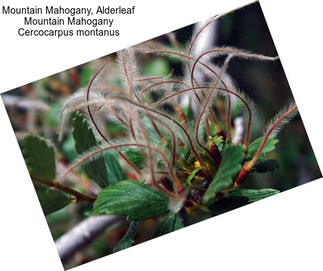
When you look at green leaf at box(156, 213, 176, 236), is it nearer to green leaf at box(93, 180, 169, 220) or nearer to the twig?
green leaf at box(93, 180, 169, 220)

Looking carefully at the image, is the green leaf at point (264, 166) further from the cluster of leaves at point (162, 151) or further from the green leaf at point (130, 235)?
the green leaf at point (130, 235)

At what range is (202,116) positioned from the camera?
1.01 metres

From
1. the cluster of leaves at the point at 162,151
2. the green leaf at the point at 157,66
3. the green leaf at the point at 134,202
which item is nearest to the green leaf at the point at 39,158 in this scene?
the cluster of leaves at the point at 162,151

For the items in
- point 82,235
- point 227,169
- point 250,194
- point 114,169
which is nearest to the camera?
point 227,169

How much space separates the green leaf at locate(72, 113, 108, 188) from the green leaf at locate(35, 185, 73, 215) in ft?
0.29

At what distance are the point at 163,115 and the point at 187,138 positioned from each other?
2.7 inches

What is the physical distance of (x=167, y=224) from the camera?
104 cm

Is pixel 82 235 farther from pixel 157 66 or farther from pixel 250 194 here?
pixel 157 66

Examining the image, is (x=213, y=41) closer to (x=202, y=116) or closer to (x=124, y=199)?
(x=202, y=116)

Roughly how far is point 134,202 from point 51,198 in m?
0.19

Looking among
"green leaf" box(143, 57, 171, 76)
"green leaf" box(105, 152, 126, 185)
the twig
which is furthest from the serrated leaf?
"green leaf" box(143, 57, 171, 76)

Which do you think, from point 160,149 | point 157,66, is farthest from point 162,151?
point 157,66

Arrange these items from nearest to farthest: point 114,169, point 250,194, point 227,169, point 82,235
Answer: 1. point 227,169
2. point 250,194
3. point 114,169
4. point 82,235

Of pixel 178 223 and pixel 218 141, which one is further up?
pixel 218 141
